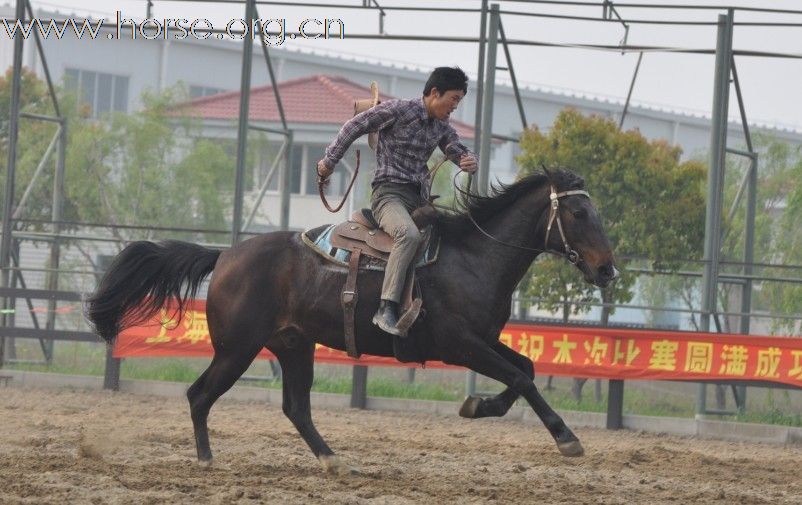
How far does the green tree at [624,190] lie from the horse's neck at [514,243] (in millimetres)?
7105

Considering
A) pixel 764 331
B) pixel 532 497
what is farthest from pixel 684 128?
pixel 532 497

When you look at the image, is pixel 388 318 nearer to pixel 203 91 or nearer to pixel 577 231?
pixel 577 231

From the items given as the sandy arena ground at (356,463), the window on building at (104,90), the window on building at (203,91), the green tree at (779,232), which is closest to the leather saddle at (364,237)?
the sandy arena ground at (356,463)

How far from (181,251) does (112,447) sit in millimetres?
1497

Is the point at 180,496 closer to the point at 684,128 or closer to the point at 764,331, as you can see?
the point at 764,331

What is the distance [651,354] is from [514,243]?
540 cm

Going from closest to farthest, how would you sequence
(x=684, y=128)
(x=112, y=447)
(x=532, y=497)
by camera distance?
(x=532, y=497) → (x=112, y=447) → (x=684, y=128)

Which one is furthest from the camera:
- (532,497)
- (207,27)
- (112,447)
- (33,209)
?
(33,209)

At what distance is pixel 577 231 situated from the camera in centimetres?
805

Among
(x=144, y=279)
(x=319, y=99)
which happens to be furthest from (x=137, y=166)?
(x=144, y=279)

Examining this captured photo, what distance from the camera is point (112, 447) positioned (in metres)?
9.06

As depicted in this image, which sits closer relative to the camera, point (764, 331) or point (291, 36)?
point (291, 36)

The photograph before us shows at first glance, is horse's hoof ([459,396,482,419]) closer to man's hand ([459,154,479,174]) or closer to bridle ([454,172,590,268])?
bridle ([454,172,590,268])

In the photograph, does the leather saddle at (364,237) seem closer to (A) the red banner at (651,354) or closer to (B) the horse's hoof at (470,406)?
(B) the horse's hoof at (470,406)
